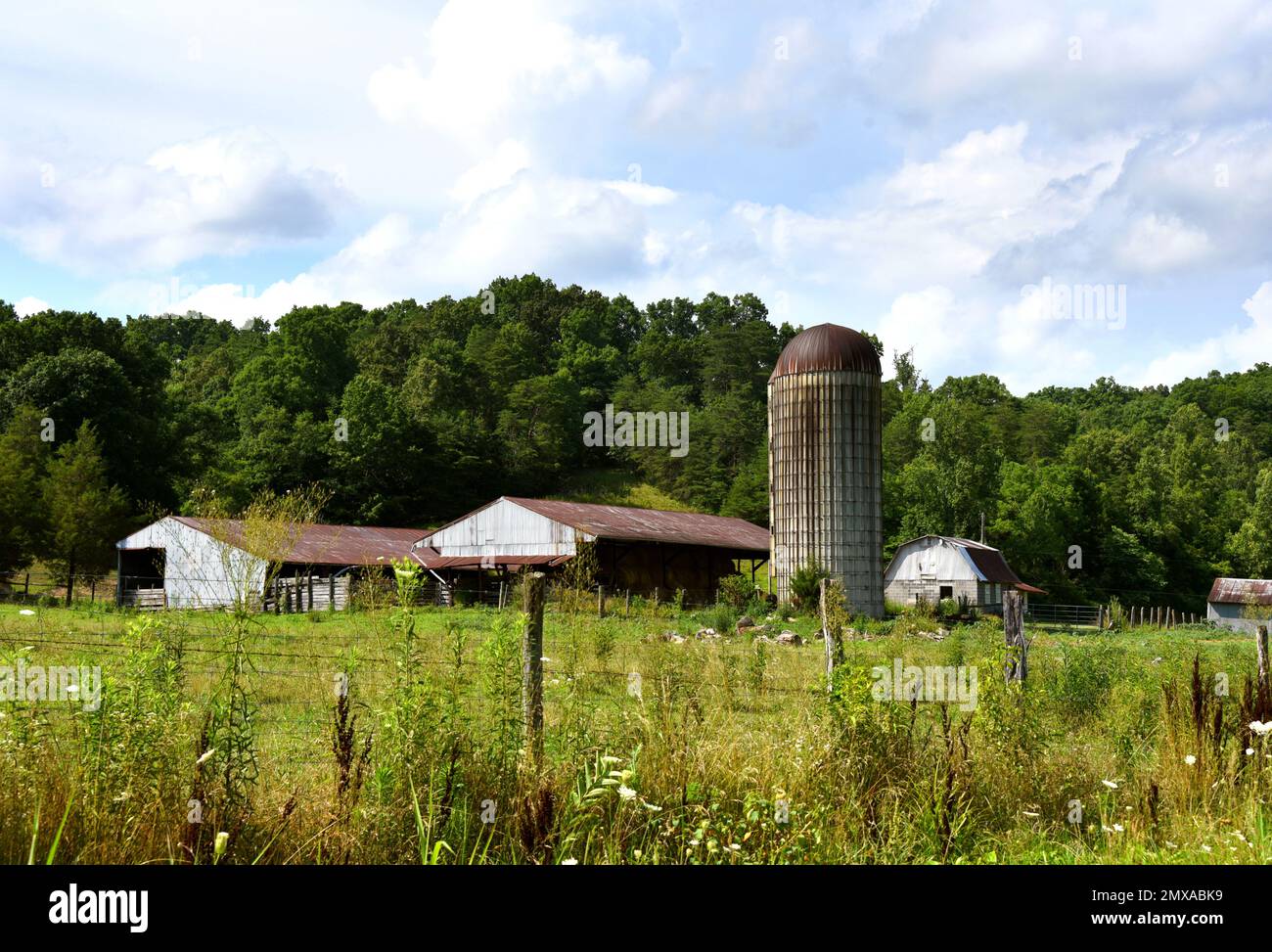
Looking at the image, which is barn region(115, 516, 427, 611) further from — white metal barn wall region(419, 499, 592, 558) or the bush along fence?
white metal barn wall region(419, 499, 592, 558)

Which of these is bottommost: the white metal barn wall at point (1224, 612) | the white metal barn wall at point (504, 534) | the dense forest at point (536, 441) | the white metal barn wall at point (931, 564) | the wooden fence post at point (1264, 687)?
the white metal barn wall at point (1224, 612)

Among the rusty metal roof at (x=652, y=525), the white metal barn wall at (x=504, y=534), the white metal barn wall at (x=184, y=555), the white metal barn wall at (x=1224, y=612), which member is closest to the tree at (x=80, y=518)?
the white metal barn wall at (x=184, y=555)

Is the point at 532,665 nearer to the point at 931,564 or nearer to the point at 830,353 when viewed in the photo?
the point at 830,353

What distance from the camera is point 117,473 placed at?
2078 inches

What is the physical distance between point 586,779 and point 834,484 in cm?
3571

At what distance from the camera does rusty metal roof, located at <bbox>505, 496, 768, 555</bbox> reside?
4141 centimetres

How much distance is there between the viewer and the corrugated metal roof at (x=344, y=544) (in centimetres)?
3857

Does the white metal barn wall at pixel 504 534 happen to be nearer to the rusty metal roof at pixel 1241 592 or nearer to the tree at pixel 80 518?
the tree at pixel 80 518

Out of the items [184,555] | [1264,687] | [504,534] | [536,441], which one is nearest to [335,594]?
[184,555]

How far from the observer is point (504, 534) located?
42.8 m

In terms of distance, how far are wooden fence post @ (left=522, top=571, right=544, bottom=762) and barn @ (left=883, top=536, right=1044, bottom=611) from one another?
41.6 metres

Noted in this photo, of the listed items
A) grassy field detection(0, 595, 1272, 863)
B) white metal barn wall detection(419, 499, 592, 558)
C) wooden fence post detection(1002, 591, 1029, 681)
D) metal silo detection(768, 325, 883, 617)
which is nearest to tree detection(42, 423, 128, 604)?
white metal barn wall detection(419, 499, 592, 558)

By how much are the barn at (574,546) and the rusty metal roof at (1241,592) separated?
3058 cm
